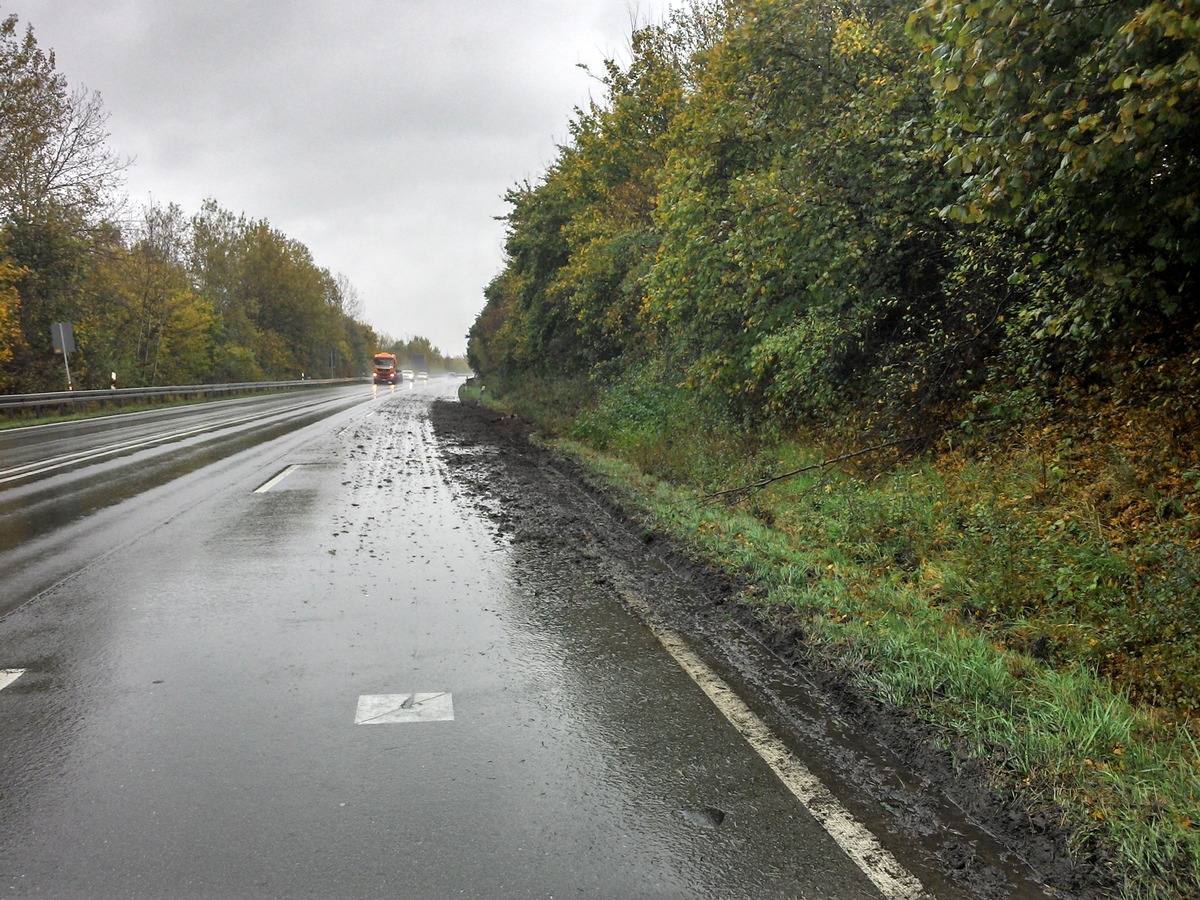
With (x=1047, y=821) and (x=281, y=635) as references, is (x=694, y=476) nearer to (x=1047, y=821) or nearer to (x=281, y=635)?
(x=281, y=635)

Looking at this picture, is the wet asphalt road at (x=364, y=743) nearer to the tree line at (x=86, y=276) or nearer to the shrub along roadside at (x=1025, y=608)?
the shrub along roadside at (x=1025, y=608)

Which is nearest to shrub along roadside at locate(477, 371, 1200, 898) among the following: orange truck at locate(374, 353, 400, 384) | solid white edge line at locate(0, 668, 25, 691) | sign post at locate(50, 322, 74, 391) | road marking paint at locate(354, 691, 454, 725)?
road marking paint at locate(354, 691, 454, 725)

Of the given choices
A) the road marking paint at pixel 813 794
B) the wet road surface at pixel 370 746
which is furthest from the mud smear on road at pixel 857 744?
the wet road surface at pixel 370 746

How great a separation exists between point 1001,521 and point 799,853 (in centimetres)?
361

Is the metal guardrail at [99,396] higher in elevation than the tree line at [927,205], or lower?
lower

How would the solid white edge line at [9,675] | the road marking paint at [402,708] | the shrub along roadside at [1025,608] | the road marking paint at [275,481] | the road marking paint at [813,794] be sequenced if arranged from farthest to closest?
the road marking paint at [275,481] < the solid white edge line at [9,675] < the road marking paint at [402,708] < the shrub along roadside at [1025,608] < the road marking paint at [813,794]

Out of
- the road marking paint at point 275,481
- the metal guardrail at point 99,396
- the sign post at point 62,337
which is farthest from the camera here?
the sign post at point 62,337

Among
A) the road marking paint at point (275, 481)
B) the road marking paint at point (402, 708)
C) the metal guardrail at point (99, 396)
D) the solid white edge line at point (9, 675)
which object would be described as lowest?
the road marking paint at point (402, 708)

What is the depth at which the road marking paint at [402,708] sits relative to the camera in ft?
12.5

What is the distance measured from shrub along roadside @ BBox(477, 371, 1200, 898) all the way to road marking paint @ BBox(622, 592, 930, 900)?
0.66m

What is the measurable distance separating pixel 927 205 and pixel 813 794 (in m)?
6.76

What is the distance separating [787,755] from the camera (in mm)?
3463

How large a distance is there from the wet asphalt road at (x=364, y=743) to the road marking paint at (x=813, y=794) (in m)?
0.08

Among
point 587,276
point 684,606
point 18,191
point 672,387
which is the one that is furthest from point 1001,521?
point 18,191
